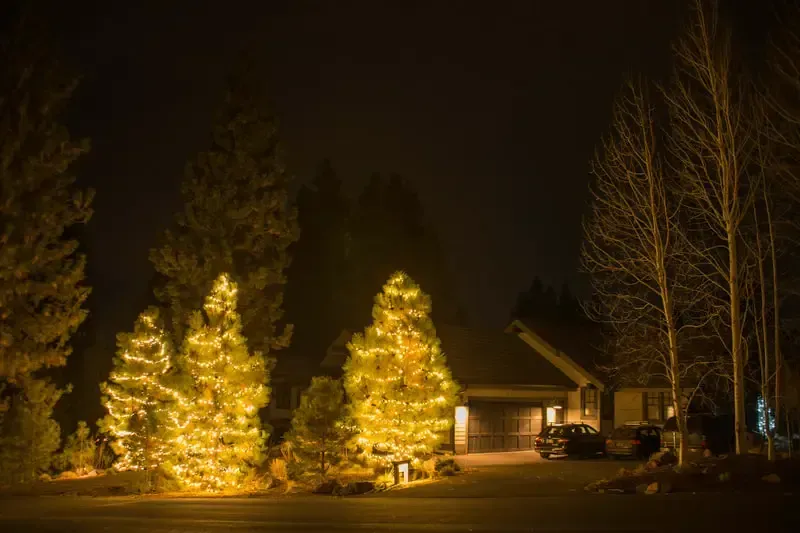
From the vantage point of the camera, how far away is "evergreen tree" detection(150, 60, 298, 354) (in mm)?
30344

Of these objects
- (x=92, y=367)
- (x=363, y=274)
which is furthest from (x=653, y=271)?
(x=363, y=274)

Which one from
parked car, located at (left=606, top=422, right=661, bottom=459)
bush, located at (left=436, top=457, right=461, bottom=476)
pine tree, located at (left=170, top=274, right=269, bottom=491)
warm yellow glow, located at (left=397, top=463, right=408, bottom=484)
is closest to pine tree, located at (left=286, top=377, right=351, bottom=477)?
pine tree, located at (left=170, top=274, right=269, bottom=491)

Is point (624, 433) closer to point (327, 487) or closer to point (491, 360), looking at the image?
point (491, 360)

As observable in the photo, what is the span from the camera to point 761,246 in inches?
882

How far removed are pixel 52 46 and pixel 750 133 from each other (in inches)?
779

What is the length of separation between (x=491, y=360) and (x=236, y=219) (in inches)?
563

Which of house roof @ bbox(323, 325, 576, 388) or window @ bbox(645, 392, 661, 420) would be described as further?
window @ bbox(645, 392, 661, 420)

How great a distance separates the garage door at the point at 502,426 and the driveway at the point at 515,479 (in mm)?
2376

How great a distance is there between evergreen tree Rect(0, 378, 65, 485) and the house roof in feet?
53.0

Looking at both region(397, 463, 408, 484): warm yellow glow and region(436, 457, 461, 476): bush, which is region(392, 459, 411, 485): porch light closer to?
region(397, 463, 408, 484): warm yellow glow

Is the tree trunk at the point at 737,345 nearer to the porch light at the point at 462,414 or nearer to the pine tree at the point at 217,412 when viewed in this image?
the pine tree at the point at 217,412

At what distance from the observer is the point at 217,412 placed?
22469 mm

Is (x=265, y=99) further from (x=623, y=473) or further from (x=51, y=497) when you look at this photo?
(x=623, y=473)

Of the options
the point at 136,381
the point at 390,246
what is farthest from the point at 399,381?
the point at 390,246
